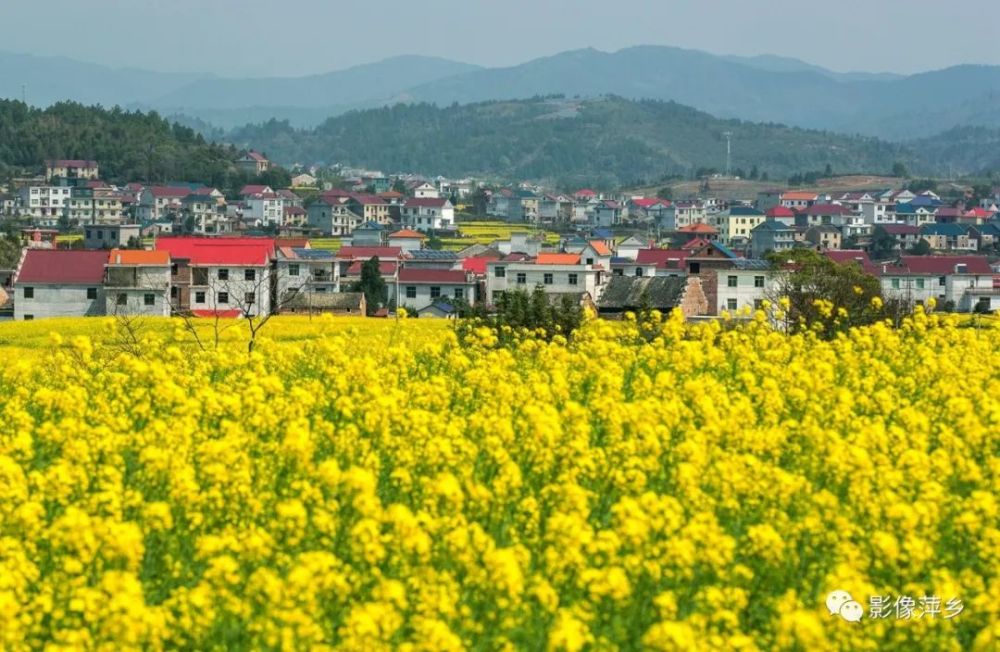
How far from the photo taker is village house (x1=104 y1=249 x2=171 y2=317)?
139 feet

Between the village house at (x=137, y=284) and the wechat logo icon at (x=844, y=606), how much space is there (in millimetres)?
35695

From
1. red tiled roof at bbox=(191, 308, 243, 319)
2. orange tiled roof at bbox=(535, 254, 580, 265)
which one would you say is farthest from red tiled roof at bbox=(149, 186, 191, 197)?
red tiled roof at bbox=(191, 308, 243, 319)

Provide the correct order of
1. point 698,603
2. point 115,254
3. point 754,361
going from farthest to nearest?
point 115,254 < point 754,361 < point 698,603

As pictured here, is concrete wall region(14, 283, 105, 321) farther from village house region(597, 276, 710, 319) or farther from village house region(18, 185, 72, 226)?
village house region(18, 185, 72, 226)

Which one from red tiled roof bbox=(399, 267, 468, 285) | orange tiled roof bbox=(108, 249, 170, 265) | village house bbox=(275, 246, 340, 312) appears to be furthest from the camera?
red tiled roof bbox=(399, 267, 468, 285)

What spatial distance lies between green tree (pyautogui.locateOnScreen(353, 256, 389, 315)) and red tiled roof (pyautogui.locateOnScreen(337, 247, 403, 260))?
8235mm

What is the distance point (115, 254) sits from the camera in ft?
142

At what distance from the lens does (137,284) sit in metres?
42.8

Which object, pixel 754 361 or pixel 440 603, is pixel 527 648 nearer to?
pixel 440 603

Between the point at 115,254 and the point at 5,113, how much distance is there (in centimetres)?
9383

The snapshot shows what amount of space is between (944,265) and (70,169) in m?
74.1

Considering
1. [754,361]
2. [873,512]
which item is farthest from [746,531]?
[754,361]

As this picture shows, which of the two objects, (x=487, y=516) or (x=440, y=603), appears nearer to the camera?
(x=440, y=603)

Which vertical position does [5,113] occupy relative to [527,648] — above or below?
above
